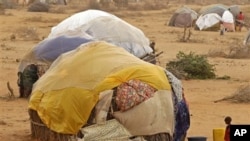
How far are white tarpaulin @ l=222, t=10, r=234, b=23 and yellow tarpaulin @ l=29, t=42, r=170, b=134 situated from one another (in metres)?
23.4

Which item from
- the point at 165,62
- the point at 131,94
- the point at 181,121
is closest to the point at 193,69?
the point at 165,62

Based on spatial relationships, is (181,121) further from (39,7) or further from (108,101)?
(39,7)

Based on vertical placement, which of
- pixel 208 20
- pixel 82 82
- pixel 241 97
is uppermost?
pixel 82 82

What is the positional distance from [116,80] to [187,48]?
17.6 meters

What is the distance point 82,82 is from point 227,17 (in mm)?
24526

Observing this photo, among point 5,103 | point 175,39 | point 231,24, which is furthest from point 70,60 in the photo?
point 231,24

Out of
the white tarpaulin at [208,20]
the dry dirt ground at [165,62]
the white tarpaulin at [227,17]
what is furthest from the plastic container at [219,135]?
the white tarpaulin at [208,20]

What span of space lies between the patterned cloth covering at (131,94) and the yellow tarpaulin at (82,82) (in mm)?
108

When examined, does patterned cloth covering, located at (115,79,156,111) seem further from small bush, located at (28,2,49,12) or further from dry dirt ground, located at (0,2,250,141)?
small bush, located at (28,2,49,12)

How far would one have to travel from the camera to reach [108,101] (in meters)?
10.5

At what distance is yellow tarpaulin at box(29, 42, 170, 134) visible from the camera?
1067 cm

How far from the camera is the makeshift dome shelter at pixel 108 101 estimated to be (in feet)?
34.3

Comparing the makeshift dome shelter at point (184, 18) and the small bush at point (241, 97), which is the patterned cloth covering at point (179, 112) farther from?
the makeshift dome shelter at point (184, 18)

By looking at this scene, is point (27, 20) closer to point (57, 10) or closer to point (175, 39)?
point (57, 10)
